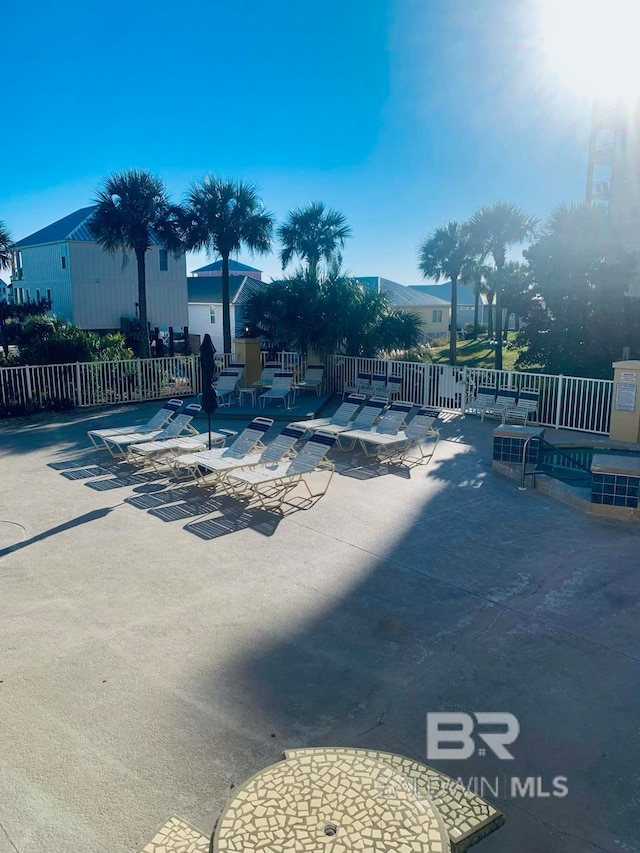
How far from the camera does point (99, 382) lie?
1850cm

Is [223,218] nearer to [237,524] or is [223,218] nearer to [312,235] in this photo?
[312,235]

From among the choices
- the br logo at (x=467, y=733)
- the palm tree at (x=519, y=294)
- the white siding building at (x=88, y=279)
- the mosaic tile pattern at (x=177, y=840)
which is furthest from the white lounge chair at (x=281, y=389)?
the mosaic tile pattern at (x=177, y=840)

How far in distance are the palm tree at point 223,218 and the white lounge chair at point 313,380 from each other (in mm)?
7743

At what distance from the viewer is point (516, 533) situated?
8.45 metres

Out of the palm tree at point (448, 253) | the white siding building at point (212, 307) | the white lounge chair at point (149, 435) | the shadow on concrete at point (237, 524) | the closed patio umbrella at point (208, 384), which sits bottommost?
the shadow on concrete at point (237, 524)

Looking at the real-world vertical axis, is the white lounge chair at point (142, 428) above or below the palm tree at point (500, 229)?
below

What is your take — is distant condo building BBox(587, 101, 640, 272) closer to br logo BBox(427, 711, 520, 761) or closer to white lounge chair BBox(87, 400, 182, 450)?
white lounge chair BBox(87, 400, 182, 450)

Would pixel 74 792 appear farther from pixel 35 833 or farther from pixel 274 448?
pixel 274 448

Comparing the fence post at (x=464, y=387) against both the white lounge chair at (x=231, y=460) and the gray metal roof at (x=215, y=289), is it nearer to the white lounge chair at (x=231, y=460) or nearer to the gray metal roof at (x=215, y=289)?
the white lounge chair at (x=231, y=460)

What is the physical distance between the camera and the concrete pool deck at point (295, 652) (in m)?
3.94

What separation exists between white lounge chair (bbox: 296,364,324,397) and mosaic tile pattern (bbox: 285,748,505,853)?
16054 millimetres

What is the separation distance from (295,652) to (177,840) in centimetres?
233

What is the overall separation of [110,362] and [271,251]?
1011cm

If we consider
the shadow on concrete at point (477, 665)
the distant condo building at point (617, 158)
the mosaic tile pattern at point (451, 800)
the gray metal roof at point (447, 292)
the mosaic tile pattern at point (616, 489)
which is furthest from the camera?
the gray metal roof at point (447, 292)
